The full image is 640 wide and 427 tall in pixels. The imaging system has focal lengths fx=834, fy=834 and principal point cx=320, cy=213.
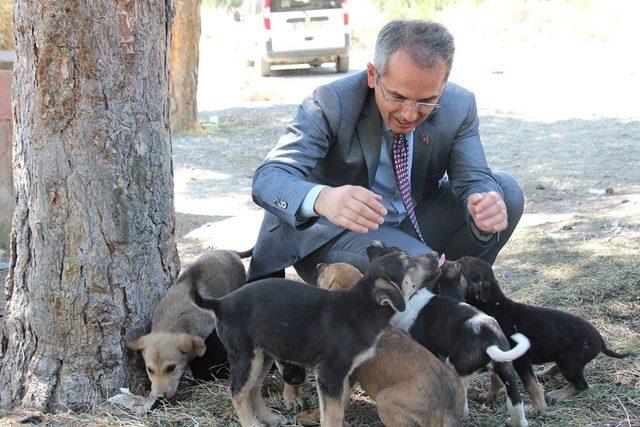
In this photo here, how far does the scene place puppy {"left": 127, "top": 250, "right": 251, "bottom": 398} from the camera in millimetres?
4551

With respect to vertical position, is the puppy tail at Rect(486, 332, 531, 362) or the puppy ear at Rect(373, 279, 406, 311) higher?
the puppy ear at Rect(373, 279, 406, 311)

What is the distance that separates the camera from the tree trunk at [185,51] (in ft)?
47.8

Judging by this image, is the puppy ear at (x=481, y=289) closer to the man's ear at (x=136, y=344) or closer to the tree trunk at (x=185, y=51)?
the man's ear at (x=136, y=344)

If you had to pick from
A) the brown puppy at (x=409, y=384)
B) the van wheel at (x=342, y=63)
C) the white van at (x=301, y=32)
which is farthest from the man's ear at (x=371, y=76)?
the van wheel at (x=342, y=63)

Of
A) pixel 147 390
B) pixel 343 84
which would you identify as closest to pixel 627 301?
pixel 343 84

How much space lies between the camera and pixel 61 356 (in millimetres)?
4371

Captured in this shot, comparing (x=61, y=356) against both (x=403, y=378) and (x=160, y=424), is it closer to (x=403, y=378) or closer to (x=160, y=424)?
(x=160, y=424)

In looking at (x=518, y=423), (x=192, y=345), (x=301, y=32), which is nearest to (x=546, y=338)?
(x=518, y=423)

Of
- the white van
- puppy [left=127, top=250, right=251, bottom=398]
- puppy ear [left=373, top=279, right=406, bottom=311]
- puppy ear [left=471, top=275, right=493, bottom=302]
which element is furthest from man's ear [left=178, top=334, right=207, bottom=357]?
the white van

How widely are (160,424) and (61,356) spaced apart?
0.64 m

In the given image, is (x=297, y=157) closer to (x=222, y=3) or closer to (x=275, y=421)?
(x=275, y=421)

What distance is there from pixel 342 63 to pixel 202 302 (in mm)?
20207

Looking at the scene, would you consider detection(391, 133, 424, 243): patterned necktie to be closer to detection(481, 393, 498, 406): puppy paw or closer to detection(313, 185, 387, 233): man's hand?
detection(313, 185, 387, 233): man's hand

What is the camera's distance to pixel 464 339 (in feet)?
13.5
